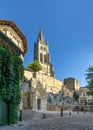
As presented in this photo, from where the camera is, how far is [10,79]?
18.7 metres

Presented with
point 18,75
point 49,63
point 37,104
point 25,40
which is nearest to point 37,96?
point 37,104

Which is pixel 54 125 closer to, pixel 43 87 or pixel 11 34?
pixel 11 34

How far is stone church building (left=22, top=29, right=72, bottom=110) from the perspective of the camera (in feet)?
160

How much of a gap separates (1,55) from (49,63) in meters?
114

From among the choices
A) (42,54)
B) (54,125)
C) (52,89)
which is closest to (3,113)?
(54,125)

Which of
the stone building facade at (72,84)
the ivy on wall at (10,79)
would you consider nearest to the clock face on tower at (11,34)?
the ivy on wall at (10,79)

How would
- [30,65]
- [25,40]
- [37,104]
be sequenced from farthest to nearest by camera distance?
[30,65] → [37,104] → [25,40]

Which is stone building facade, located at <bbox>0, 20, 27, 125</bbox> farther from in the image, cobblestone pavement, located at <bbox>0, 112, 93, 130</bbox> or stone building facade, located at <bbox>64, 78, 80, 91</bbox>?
stone building facade, located at <bbox>64, 78, 80, 91</bbox>

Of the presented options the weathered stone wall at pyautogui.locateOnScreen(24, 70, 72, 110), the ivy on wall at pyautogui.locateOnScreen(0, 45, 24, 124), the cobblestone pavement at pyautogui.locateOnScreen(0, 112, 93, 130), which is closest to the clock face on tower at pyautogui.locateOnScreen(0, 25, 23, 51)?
the ivy on wall at pyautogui.locateOnScreen(0, 45, 24, 124)

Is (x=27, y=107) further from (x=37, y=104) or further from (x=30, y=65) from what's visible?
(x=30, y=65)

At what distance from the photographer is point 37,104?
176 feet

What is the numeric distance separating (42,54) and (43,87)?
5941 cm

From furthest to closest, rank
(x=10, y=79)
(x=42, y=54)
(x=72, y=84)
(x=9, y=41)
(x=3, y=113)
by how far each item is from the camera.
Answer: (x=42, y=54)
(x=72, y=84)
(x=9, y=41)
(x=10, y=79)
(x=3, y=113)

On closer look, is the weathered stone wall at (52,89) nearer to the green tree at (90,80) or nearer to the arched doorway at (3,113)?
the green tree at (90,80)
